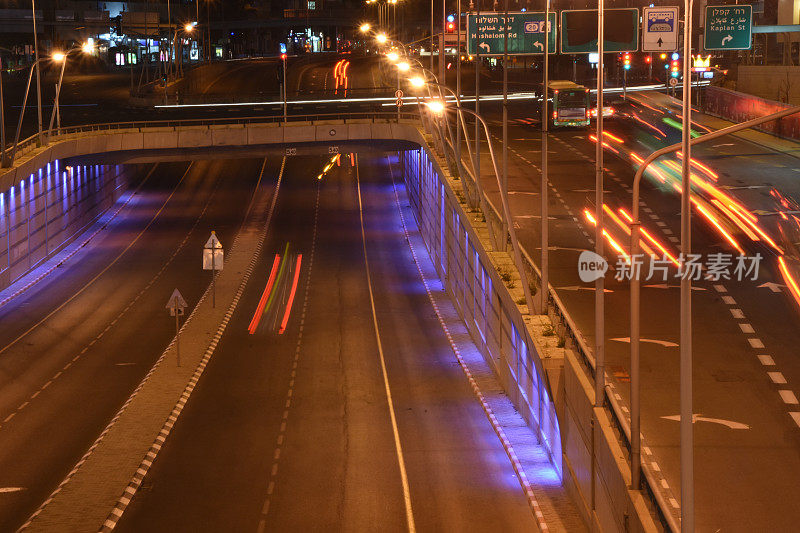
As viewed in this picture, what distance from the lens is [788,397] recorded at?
25.9m

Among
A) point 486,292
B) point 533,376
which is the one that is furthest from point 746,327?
point 486,292

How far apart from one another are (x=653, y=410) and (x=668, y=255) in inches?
667

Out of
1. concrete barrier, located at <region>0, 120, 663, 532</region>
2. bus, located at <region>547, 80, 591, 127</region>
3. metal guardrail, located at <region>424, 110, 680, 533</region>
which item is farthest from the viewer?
bus, located at <region>547, 80, 591, 127</region>

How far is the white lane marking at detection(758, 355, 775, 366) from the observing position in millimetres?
28516

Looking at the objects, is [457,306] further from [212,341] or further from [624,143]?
[624,143]

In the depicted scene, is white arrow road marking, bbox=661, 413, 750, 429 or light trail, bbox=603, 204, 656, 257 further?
light trail, bbox=603, 204, 656, 257

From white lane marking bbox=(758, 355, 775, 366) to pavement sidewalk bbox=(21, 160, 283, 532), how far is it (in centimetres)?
1660

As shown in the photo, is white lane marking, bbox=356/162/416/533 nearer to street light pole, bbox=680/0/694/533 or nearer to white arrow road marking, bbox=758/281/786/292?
street light pole, bbox=680/0/694/533

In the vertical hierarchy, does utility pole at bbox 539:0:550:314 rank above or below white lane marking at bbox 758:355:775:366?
above

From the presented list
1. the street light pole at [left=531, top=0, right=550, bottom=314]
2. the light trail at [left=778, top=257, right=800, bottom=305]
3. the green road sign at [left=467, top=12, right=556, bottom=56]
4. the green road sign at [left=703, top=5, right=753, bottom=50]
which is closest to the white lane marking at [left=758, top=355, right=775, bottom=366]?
the street light pole at [left=531, top=0, right=550, bottom=314]

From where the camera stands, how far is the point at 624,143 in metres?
71.0

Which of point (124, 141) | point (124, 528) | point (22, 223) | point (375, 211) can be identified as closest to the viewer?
point (124, 528)

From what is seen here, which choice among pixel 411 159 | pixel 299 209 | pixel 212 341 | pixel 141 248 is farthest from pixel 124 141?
pixel 212 341

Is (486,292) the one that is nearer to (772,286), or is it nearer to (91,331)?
(772,286)
